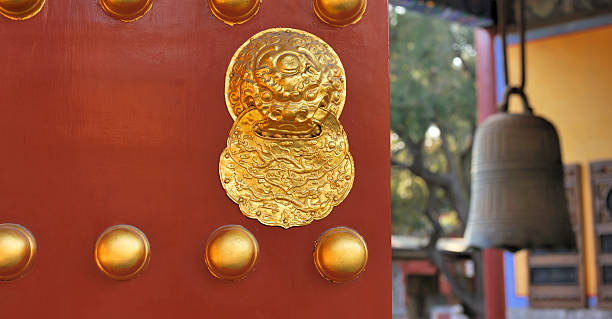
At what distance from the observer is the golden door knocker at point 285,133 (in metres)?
0.47

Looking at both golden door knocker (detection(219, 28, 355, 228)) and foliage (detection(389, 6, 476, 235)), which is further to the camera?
foliage (detection(389, 6, 476, 235))

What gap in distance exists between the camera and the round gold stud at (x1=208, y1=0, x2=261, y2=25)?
481 mm

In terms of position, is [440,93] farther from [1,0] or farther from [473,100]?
[1,0]

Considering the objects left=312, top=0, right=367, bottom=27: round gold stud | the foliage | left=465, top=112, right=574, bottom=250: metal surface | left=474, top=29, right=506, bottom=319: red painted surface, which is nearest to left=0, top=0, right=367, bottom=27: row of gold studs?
left=312, top=0, right=367, bottom=27: round gold stud

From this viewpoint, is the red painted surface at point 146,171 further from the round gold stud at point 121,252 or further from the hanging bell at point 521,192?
the hanging bell at point 521,192

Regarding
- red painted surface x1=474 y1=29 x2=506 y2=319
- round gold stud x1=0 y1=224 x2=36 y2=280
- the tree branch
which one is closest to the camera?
round gold stud x1=0 y1=224 x2=36 y2=280

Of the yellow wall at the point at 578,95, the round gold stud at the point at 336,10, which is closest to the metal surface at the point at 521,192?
the yellow wall at the point at 578,95

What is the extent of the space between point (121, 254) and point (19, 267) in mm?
56

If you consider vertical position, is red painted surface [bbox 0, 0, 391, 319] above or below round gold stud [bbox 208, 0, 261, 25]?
below

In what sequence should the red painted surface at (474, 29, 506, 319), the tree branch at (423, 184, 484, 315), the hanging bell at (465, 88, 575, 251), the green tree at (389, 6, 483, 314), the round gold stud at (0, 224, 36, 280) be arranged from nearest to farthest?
the round gold stud at (0, 224, 36, 280) → the hanging bell at (465, 88, 575, 251) → the red painted surface at (474, 29, 506, 319) → the tree branch at (423, 184, 484, 315) → the green tree at (389, 6, 483, 314)

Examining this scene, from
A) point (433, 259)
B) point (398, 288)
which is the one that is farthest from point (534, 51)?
point (398, 288)

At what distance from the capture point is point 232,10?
0.48 m

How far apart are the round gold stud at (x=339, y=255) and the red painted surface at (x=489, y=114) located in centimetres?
392

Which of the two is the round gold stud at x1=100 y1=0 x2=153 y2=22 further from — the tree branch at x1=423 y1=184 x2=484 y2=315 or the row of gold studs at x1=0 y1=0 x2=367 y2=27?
the tree branch at x1=423 y1=184 x2=484 y2=315
